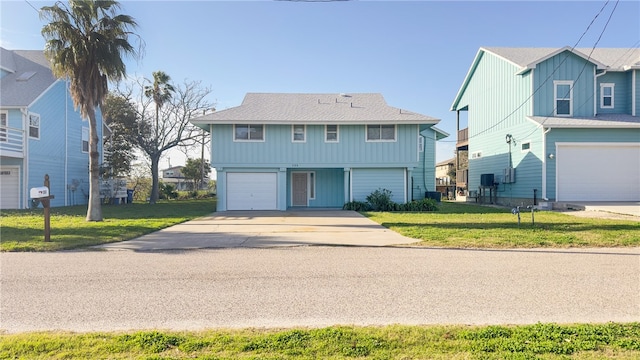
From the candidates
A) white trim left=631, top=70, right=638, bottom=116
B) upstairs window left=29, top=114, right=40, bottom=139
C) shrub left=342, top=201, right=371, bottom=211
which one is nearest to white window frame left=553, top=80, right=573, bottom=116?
white trim left=631, top=70, right=638, bottom=116

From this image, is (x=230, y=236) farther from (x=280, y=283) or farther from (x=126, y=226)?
(x=280, y=283)

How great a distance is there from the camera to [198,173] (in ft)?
140

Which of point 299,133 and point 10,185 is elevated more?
point 299,133

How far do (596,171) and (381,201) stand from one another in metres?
10.3

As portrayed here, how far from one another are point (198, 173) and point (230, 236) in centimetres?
3369

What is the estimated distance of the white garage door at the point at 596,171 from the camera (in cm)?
1900

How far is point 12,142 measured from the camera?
19750 mm

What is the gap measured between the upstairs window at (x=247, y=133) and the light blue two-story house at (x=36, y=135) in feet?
33.8

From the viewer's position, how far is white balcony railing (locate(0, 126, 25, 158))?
1895cm

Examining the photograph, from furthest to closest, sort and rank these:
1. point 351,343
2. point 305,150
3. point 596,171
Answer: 1. point 305,150
2. point 596,171
3. point 351,343

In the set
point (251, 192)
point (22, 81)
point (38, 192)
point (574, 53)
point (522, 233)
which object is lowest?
point (522, 233)

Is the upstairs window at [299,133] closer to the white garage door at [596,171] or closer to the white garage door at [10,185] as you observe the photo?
the white garage door at [596,171]

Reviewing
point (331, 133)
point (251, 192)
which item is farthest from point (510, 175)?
point (251, 192)

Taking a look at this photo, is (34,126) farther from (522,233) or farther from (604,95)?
(604,95)
